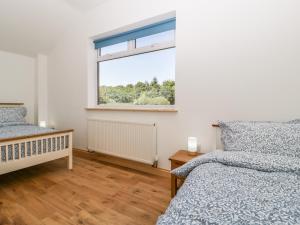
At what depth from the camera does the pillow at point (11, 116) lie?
9.09 feet

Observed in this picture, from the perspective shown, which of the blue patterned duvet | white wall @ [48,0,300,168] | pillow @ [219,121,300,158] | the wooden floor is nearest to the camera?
the blue patterned duvet

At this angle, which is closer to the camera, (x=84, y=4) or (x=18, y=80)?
(x=84, y=4)

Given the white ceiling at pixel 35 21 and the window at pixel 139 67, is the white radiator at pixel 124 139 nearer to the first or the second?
the window at pixel 139 67

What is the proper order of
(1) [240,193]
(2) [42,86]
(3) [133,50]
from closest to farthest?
1. (1) [240,193]
2. (3) [133,50]
3. (2) [42,86]

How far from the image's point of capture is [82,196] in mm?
1710

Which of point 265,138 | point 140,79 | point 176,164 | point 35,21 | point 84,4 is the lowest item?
point 176,164

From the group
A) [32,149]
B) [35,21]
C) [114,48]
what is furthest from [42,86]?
[32,149]

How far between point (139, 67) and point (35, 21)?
1.93m

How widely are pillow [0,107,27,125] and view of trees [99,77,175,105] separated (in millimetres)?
1380

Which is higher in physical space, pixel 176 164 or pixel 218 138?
pixel 218 138

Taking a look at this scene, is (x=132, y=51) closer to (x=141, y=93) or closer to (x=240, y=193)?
(x=141, y=93)

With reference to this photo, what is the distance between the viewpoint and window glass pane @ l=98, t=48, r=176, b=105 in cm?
244

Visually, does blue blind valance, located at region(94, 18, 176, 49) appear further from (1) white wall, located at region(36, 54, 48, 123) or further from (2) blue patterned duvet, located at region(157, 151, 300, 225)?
(2) blue patterned duvet, located at region(157, 151, 300, 225)

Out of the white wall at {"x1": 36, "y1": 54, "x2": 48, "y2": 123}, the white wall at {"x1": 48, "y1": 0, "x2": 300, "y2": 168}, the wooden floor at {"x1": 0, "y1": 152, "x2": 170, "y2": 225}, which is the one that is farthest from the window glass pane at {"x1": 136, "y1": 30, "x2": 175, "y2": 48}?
the white wall at {"x1": 36, "y1": 54, "x2": 48, "y2": 123}
